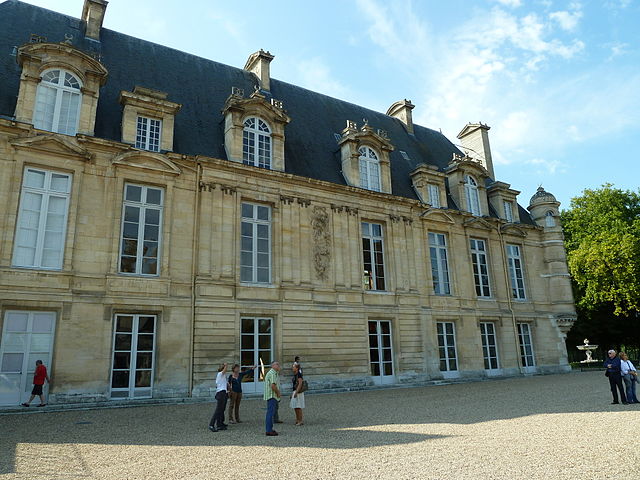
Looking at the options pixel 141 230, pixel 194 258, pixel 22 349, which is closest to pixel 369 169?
pixel 194 258

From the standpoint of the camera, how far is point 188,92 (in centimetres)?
1530

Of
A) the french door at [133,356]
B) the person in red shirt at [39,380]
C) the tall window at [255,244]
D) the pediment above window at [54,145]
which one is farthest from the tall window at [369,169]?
the person in red shirt at [39,380]

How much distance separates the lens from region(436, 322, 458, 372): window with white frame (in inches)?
638

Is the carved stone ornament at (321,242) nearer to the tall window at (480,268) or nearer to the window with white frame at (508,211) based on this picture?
the tall window at (480,268)

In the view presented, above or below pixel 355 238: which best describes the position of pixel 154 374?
below

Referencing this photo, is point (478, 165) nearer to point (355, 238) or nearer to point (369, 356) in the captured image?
point (355, 238)

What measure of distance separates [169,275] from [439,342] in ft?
31.7

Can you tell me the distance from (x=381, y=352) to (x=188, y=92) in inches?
419

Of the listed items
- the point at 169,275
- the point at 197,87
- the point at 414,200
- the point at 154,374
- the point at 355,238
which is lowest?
the point at 154,374

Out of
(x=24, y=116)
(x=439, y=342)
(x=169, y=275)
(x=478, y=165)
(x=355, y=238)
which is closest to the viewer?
(x=24, y=116)

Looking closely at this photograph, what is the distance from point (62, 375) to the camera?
10109 mm

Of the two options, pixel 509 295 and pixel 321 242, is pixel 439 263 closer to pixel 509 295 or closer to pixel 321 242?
pixel 509 295

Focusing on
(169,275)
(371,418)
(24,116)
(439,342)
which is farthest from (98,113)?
(439,342)

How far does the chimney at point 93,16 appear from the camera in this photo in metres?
14.7
